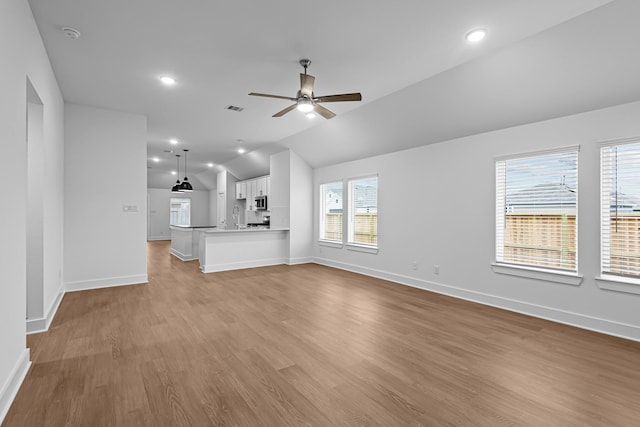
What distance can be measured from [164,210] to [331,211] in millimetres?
10019

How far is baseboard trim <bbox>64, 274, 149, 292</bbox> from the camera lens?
188 inches

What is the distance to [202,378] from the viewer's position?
231cm

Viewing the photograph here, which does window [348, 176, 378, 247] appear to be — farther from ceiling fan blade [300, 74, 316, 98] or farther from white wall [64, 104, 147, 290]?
white wall [64, 104, 147, 290]

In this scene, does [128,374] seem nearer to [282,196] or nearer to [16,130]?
[16,130]

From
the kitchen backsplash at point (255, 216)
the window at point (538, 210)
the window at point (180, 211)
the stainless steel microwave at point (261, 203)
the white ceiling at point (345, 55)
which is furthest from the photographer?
the window at point (180, 211)

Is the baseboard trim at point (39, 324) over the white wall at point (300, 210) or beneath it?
beneath

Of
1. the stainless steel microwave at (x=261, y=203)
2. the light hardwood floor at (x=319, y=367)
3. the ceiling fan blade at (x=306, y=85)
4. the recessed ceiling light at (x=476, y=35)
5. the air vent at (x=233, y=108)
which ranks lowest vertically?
the light hardwood floor at (x=319, y=367)

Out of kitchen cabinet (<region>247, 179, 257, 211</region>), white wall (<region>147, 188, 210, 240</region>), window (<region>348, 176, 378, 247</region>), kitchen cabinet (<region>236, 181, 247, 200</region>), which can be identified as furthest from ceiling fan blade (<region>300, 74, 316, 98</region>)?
white wall (<region>147, 188, 210, 240</region>)

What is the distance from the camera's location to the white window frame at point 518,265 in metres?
3.49

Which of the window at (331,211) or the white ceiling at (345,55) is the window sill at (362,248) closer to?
the window at (331,211)

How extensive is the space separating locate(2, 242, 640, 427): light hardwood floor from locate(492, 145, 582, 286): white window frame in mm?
545

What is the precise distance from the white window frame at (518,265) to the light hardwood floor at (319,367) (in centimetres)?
54

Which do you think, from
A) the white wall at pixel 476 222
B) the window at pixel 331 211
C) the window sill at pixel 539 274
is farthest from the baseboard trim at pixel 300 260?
the window sill at pixel 539 274

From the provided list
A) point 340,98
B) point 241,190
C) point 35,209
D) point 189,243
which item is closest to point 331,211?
point 189,243
